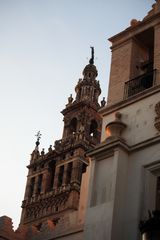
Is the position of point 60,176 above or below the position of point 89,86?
below

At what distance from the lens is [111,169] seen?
13141mm

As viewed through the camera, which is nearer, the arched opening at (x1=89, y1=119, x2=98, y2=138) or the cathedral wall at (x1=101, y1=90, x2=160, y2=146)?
the cathedral wall at (x1=101, y1=90, x2=160, y2=146)

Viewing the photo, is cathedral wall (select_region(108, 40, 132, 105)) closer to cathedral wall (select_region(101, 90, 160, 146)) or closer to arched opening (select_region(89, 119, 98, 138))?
cathedral wall (select_region(101, 90, 160, 146))

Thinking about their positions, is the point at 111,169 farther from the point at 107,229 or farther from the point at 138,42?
the point at 138,42

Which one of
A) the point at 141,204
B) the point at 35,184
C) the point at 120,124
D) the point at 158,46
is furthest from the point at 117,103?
the point at 35,184

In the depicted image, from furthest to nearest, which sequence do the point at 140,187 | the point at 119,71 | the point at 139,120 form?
the point at 119,71, the point at 139,120, the point at 140,187

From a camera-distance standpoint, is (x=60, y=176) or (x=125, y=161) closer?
(x=125, y=161)

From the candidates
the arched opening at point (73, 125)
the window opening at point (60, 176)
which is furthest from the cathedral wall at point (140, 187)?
the arched opening at point (73, 125)

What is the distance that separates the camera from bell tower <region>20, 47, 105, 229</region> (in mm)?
60906

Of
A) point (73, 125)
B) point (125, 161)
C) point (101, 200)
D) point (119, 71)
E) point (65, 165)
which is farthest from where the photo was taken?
point (73, 125)

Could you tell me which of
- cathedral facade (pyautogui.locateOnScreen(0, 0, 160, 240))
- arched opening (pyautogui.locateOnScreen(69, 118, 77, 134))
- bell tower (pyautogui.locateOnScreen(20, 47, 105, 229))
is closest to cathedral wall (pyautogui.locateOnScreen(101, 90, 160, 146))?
cathedral facade (pyautogui.locateOnScreen(0, 0, 160, 240))

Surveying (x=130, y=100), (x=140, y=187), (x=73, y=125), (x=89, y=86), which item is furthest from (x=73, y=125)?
(x=140, y=187)

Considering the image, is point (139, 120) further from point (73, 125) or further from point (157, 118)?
point (73, 125)

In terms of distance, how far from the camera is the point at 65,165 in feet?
206
